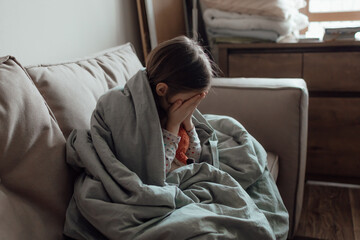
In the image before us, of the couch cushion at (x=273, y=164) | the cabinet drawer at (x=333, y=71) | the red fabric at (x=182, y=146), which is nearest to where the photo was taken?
the red fabric at (x=182, y=146)

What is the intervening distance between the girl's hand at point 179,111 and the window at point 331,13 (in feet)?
4.68

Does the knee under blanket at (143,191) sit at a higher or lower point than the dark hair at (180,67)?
lower

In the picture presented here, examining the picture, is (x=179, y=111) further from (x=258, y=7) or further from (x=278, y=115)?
(x=258, y=7)

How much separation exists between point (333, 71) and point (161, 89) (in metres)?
1.13

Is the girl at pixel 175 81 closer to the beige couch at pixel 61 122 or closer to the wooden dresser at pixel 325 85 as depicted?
the beige couch at pixel 61 122

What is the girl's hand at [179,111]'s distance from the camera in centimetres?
100

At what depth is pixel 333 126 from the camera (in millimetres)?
1821

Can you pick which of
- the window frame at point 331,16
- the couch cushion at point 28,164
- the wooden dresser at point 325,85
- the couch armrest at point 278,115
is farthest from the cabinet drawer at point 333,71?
the couch cushion at point 28,164

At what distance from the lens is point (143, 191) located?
0.82 meters

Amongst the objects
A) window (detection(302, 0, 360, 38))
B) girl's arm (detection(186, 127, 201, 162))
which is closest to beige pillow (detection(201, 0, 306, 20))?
window (detection(302, 0, 360, 38))

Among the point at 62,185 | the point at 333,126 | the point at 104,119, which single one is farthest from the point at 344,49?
the point at 62,185

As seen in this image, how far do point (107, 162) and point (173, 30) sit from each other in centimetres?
143

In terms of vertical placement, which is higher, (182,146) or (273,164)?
(182,146)

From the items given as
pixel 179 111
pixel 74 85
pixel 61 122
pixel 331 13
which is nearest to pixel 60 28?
pixel 74 85
